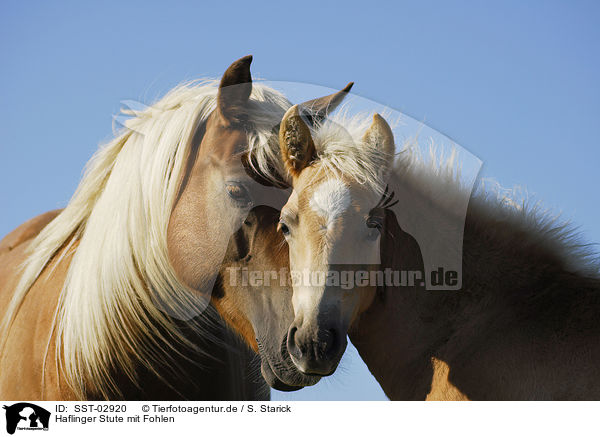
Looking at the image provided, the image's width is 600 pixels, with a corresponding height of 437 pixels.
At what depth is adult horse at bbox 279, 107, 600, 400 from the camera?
3293 mm

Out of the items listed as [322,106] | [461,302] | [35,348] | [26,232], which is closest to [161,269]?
[35,348]

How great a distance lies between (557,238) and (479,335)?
73cm

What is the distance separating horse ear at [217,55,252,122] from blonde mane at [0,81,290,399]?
12cm

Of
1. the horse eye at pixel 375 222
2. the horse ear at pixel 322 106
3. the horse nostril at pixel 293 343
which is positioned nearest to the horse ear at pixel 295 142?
the horse ear at pixel 322 106

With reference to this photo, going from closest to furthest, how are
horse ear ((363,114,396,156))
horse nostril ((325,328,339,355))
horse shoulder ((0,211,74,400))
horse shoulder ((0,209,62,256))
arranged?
horse nostril ((325,328,339,355)), horse ear ((363,114,396,156)), horse shoulder ((0,211,74,400)), horse shoulder ((0,209,62,256))

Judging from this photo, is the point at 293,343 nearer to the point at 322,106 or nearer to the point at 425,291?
the point at 425,291

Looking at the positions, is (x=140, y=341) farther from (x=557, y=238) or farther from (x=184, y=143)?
(x=557, y=238)

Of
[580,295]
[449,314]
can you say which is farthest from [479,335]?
[580,295]

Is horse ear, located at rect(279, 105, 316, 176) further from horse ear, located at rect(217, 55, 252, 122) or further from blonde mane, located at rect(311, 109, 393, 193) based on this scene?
horse ear, located at rect(217, 55, 252, 122)

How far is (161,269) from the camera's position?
382 cm

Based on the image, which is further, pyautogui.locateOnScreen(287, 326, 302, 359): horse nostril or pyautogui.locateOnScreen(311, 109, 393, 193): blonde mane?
pyautogui.locateOnScreen(311, 109, 393, 193): blonde mane
